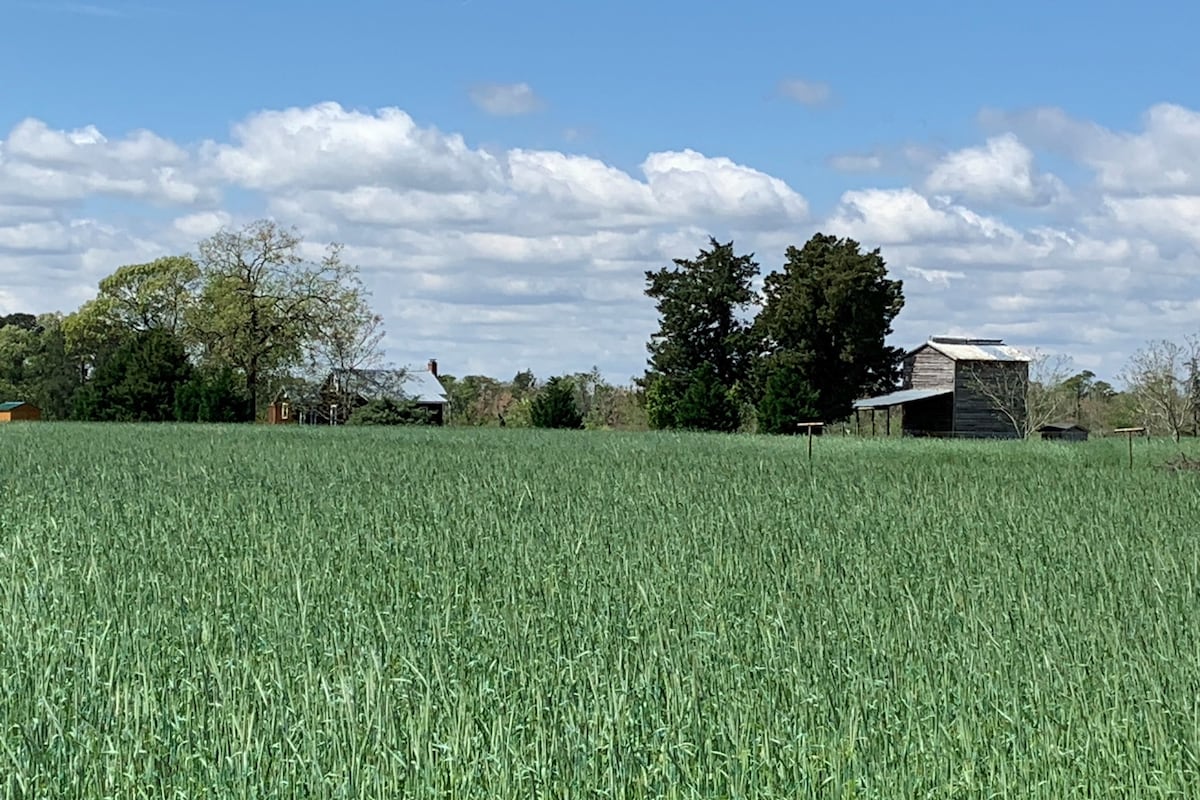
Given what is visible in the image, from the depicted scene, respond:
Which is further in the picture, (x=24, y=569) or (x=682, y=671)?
(x=24, y=569)

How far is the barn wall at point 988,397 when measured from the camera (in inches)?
2542

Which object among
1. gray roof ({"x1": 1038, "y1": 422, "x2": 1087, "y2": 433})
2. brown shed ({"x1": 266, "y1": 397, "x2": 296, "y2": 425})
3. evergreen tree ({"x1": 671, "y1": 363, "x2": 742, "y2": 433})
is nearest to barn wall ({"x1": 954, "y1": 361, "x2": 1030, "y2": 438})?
gray roof ({"x1": 1038, "y1": 422, "x2": 1087, "y2": 433})

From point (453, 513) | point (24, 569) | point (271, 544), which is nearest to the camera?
point (24, 569)

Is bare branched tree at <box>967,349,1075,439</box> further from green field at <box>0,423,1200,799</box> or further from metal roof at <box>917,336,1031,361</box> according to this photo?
green field at <box>0,423,1200,799</box>

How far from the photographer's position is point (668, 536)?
13.3m

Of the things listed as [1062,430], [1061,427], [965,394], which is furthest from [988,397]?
[1062,430]

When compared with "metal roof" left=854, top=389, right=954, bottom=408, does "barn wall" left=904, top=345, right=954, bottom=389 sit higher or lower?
higher

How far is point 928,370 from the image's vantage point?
66.9 m

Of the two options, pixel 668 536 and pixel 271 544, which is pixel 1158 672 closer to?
pixel 668 536

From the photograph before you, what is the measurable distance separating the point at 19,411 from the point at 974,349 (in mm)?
52406

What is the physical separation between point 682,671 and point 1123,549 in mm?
6839

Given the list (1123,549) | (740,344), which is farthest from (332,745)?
(740,344)

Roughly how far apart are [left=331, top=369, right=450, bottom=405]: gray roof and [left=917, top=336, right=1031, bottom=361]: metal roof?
25.9m

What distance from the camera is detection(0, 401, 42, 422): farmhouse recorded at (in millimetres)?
78438
